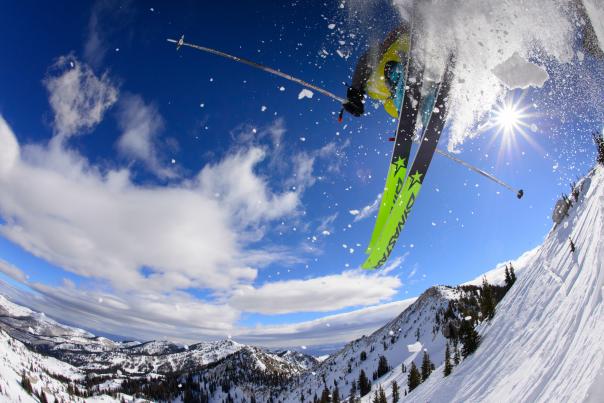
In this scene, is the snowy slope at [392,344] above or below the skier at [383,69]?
below

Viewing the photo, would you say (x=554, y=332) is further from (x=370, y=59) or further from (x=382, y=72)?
(x=370, y=59)

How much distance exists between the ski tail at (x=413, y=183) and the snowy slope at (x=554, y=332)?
4014mm

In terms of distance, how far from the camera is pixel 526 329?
969 centimetres

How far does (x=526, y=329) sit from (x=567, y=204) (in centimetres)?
772

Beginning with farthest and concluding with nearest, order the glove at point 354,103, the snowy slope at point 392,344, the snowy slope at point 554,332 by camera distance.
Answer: the snowy slope at point 392,344, the glove at point 354,103, the snowy slope at point 554,332

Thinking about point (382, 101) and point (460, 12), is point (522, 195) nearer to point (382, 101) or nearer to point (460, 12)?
point (382, 101)

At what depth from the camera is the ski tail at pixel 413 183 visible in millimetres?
8805

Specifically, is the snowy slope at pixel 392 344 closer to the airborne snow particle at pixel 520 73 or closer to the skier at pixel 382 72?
the skier at pixel 382 72

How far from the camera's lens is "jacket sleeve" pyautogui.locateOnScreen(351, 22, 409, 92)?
9422 millimetres

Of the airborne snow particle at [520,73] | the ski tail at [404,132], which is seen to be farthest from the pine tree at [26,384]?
the airborne snow particle at [520,73]

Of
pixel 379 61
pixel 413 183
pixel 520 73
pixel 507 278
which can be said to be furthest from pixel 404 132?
pixel 507 278

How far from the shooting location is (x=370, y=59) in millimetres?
9547

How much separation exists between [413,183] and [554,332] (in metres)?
4.58

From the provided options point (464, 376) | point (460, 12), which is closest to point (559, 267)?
point (464, 376)
